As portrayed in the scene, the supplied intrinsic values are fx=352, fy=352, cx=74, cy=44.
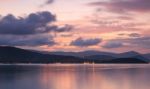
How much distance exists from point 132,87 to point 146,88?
86.2 inches

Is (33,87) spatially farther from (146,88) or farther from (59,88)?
(146,88)

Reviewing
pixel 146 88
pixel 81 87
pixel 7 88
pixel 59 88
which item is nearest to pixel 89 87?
pixel 81 87

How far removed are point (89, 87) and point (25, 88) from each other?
26.8 feet

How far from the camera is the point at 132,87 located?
45.8 m

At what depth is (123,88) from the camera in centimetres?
4494

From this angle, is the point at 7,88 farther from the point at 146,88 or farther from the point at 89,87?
the point at 146,88

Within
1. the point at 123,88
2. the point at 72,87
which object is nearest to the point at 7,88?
the point at 72,87

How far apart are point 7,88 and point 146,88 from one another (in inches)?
687

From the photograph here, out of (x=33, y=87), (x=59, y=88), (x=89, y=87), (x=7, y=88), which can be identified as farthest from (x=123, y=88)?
(x=7, y=88)

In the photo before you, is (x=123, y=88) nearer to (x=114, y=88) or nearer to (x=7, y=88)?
(x=114, y=88)

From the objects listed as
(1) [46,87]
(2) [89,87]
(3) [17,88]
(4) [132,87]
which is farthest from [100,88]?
(3) [17,88]

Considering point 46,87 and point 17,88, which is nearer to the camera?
point 17,88

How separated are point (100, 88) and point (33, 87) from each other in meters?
8.67

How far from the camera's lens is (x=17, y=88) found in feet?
142
